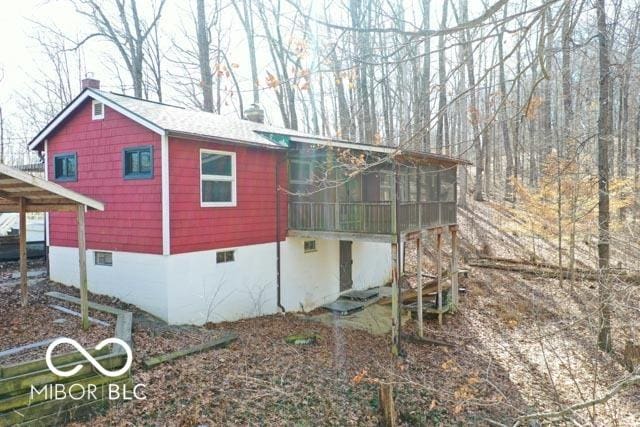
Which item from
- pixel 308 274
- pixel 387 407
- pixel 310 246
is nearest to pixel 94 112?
pixel 310 246

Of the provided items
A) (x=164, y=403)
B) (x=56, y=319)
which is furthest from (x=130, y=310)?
(x=164, y=403)

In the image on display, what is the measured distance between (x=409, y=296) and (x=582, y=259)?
1090 cm

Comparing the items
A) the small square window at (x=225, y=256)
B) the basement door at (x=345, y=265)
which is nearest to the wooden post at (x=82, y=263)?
the small square window at (x=225, y=256)

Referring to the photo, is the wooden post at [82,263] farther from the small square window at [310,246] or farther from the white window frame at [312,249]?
the small square window at [310,246]

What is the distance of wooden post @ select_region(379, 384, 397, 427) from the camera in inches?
271

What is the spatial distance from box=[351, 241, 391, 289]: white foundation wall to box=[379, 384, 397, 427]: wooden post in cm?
913

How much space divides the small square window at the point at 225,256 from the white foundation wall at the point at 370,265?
18.7ft

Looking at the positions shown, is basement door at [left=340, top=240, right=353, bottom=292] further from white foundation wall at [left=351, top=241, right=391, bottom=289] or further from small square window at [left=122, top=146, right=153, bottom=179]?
small square window at [left=122, top=146, right=153, bottom=179]

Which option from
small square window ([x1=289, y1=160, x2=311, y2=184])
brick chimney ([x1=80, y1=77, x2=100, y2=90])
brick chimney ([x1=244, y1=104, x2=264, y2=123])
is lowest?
small square window ([x1=289, y1=160, x2=311, y2=184])

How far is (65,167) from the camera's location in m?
12.1

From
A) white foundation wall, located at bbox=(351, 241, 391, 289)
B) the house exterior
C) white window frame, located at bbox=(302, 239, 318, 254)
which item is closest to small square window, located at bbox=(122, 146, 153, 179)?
the house exterior

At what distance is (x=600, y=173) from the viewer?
1023 cm

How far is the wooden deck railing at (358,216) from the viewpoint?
11523mm

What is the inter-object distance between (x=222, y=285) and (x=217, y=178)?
107 inches
